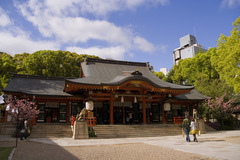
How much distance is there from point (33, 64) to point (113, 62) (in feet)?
52.3

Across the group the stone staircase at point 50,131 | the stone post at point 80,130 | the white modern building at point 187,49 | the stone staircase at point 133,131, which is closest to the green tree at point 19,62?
the stone staircase at point 50,131

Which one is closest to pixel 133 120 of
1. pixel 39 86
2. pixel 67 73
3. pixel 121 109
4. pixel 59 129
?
pixel 121 109

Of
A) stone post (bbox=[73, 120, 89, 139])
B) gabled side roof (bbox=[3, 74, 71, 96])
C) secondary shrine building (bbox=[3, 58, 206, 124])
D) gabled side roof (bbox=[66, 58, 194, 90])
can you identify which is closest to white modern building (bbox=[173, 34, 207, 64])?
gabled side roof (bbox=[66, 58, 194, 90])

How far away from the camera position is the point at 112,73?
1043 inches

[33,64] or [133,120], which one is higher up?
[33,64]

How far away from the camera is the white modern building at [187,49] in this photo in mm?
81375

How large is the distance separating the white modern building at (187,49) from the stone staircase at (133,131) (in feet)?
198

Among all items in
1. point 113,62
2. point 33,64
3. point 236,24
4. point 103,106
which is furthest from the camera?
point 33,64

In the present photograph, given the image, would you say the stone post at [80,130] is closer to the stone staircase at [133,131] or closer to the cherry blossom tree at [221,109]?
the stone staircase at [133,131]

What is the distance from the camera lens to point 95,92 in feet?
70.2

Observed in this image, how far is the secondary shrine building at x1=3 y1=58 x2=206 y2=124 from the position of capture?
2086 centimetres

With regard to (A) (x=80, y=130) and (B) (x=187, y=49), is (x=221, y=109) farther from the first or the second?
(B) (x=187, y=49)

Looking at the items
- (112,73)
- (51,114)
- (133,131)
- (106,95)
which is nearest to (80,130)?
(133,131)

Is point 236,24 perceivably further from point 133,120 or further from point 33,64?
point 33,64
